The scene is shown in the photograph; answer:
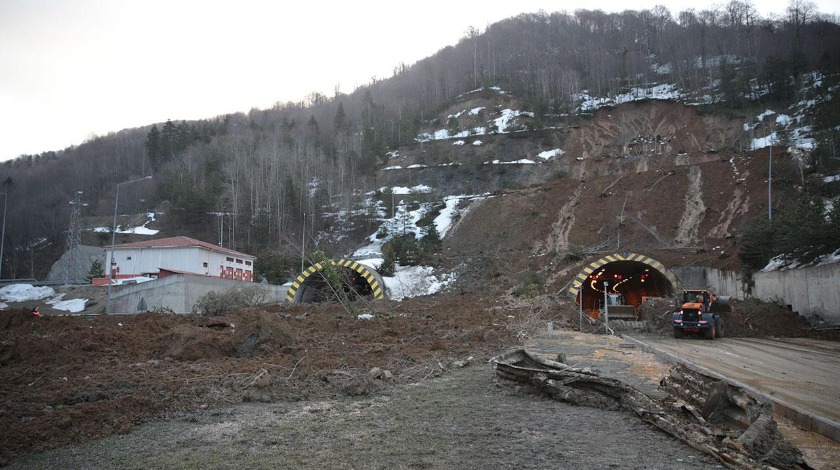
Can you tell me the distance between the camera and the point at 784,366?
11.2 meters

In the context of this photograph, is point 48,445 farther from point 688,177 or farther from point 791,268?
point 688,177

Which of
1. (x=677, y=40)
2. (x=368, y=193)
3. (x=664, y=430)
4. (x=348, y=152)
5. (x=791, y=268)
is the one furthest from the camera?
(x=677, y=40)

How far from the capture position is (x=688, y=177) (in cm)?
4131

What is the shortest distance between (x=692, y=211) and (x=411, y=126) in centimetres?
5147

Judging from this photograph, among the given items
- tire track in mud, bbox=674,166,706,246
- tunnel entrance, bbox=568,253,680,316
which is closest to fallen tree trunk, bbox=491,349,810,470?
tunnel entrance, bbox=568,253,680,316

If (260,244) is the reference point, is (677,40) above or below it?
above

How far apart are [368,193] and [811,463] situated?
209 ft

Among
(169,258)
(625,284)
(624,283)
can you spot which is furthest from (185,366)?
(169,258)

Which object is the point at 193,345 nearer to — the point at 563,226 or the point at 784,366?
the point at 784,366

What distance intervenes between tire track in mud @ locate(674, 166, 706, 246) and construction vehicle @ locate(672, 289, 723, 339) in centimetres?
1590

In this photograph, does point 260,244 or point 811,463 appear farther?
point 260,244

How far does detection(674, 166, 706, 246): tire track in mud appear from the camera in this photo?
35.0m

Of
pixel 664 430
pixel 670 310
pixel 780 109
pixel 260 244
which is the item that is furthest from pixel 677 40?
pixel 664 430

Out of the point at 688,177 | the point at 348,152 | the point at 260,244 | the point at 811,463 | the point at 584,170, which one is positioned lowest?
the point at 811,463
